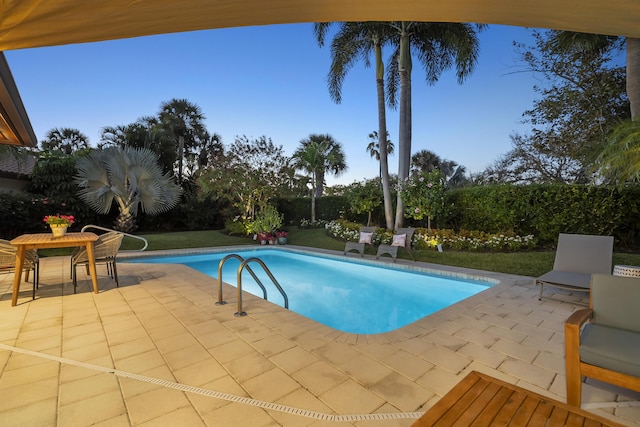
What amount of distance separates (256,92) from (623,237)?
14.9m

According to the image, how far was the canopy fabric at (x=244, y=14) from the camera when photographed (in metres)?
1.12

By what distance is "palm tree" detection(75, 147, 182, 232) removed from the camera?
1195 cm

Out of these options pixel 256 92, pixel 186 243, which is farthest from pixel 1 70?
pixel 256 92

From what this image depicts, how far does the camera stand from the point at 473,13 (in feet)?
4.42

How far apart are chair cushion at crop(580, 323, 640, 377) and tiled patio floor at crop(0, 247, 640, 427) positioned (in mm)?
399

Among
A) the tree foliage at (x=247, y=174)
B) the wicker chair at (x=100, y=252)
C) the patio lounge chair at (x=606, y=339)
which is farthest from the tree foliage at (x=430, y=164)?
the patio lounge chair at (x=606, y=339)

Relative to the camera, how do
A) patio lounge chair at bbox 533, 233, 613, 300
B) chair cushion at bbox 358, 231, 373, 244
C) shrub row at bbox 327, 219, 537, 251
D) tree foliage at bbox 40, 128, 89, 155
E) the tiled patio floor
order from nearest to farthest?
the tiled patio floor, patio lounge chair at bbox 533, 233, 613, 300, shrub row at bbox 327, 219, 537, 251, chair cushion at bbox 358, 231, 373, 244, tree foliage at bbox 40, 128, 89, 155

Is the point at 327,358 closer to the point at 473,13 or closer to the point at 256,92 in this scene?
the point at 473,13

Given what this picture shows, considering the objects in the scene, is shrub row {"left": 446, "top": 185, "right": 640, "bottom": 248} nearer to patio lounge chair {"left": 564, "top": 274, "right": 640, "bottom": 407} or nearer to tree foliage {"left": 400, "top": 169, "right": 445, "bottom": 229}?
tree foliage {"left": 400, "top": 169, "right": 445, "bottom": 229}

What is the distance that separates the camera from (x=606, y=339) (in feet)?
7.36

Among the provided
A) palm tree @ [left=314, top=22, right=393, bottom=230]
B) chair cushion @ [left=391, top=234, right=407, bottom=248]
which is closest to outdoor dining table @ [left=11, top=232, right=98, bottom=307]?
chair cushion @ [left=391, top=234, right=407, bottom=248]

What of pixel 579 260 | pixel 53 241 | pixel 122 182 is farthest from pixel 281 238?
pixel 579 260

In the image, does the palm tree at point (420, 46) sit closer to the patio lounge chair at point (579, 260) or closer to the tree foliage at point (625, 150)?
the patio lounge chair at point (579, 260)

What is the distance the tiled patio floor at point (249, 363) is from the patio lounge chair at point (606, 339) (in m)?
0.34
